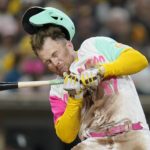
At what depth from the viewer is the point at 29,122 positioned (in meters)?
10.6

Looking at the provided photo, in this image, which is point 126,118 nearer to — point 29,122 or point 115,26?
point 29,122

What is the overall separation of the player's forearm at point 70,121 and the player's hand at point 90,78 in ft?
0.83

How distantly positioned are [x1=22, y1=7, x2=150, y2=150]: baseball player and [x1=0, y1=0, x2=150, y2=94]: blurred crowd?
526 centimetres

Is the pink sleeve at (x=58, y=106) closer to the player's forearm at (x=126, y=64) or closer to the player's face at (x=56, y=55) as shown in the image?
the player's face at (x=56, y=55)

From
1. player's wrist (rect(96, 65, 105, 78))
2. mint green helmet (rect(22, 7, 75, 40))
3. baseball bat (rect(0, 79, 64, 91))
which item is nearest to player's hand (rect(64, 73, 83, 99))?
player's wrist (rect(96, 65, 105, 78))

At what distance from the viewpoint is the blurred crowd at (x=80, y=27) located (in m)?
10.8

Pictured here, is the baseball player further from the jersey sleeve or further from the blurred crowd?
the blurred crowd

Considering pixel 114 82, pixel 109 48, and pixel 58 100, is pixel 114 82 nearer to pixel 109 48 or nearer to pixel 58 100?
pixel 109 48

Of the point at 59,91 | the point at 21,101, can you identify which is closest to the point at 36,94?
the point at 21,101

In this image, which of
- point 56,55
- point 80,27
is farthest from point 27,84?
point 80,27

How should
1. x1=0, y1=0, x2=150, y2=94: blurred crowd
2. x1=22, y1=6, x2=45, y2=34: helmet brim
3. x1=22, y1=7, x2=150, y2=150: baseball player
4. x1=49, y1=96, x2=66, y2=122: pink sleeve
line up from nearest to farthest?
x1=22, y1=7, x2=150, y2=150: baseball player → x1=22, y1=6, x2=45, y2=34: helmet brim → x1=49, y1=96, x2=66, y2=122: pink sleeve → x1=0, y1=0, x2=150, y2=94: blurred crowd

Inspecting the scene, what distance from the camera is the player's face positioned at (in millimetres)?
5117

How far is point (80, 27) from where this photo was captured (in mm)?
11680

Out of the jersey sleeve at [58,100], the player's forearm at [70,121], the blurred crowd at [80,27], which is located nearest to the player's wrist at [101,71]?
the player's forearm at [70,121]
